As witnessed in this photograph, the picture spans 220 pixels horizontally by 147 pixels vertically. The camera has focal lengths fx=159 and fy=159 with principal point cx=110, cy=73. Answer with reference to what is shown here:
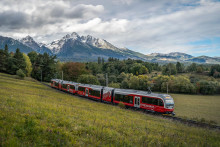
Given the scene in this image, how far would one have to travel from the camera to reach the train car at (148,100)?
24466 mm

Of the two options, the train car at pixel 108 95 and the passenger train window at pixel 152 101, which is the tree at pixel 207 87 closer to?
the train car at pixel 108 95

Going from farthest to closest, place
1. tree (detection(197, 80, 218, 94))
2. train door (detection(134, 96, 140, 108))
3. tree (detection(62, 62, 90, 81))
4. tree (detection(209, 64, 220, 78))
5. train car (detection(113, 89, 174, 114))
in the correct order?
1. tree (detection(209, 64, 220, 78))
2. tree (detection(62, 62, 90, 81))
3. tree (detection(197, 80, 218, 94))
4. train door (detection(134, 96, 140, 108))
5. train car (detection(113, 89, 174, 114))

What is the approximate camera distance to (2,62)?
260 ft

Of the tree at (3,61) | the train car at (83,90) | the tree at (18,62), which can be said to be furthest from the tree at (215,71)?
the tree at (3,61)

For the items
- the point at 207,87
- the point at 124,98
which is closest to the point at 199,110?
the point at 124,98

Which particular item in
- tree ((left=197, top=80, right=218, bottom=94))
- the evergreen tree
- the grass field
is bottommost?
the grass field

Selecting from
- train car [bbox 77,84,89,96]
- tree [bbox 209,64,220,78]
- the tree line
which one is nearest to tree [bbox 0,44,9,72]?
the tree line

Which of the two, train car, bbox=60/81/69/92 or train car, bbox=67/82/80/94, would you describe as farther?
train car, bbox=60/81/69/92

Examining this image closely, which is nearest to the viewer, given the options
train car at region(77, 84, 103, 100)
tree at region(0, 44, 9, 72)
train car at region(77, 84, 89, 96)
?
train car at region(77, 84, 103, 100)

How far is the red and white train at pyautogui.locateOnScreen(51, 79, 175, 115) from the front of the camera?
80.7 feet

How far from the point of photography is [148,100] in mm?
25922

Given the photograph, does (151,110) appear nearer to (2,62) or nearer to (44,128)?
(44,128)

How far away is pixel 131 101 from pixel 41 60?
82478 mm

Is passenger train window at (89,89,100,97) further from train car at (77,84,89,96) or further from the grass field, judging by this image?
the grass field
